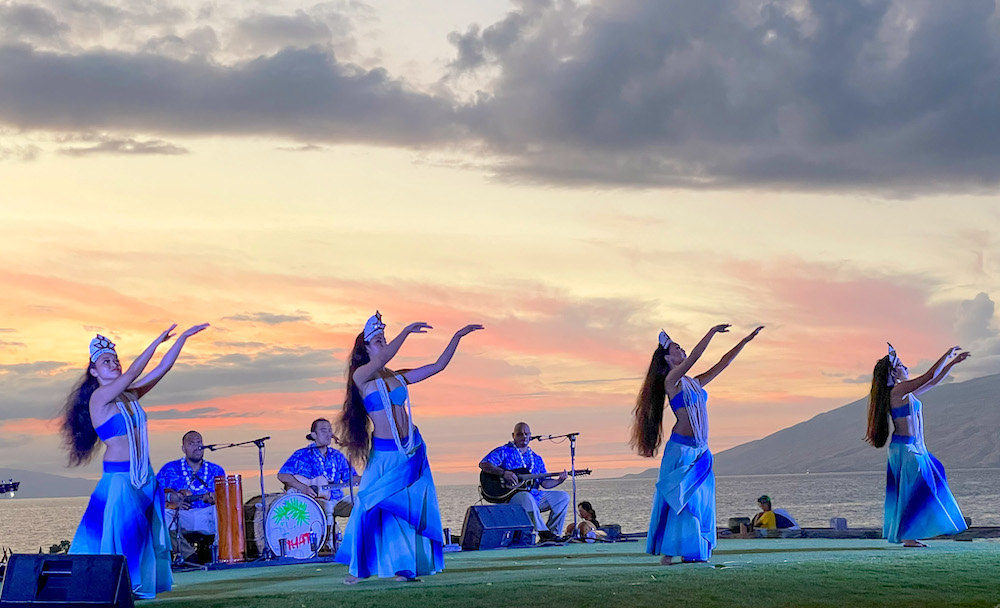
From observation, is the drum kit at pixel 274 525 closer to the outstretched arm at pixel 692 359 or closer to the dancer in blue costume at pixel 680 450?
the dancer in blue costume at pixel 680 450

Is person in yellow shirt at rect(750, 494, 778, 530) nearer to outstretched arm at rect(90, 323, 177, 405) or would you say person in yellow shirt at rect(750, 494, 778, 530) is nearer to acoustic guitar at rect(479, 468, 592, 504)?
acoustic guitar at rect(479, 468, 592, 504)

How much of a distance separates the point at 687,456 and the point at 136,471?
4.32 meters

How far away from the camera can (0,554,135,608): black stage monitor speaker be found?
7141 mm

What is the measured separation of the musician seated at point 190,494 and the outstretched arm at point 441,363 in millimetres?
4330

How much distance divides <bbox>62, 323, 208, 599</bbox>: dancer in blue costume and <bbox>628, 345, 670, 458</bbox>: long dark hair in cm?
380

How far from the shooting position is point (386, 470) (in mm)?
9117

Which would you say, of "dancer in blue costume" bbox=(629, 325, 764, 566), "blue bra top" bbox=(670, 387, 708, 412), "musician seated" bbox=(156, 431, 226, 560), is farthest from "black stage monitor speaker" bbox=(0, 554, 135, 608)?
"musician seated" bbox=(156, 431, 226, 560)

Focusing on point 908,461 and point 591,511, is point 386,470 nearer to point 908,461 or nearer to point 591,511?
point 908,461

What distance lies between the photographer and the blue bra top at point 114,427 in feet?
28.3

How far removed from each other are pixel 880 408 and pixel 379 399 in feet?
17.4

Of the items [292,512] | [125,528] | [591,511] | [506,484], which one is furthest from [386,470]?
[591,511]

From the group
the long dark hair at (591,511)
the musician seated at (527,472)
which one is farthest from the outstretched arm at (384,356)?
the long dark hair at (591,511)

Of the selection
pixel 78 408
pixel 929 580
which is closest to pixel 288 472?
pixel 78 408

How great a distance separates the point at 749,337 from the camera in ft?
33.4
